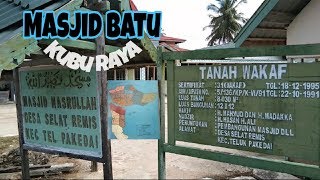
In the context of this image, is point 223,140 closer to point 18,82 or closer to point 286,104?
point 286,104

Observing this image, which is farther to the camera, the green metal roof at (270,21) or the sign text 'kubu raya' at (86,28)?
the green metal roof at (270,21)

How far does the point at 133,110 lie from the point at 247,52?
5.86 ft

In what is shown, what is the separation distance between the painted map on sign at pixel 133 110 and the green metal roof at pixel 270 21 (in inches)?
122

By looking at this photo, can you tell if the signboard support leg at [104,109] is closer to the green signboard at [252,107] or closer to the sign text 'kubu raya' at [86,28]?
the sign text 'kubu raya' at [86,28]

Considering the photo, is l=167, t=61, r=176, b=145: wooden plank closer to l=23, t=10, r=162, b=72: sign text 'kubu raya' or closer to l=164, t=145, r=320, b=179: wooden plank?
l=164, t=145, r=320, b=179: wooden plank

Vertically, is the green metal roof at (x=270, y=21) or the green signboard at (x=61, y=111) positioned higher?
the green metal roof at (x=270, y=21)

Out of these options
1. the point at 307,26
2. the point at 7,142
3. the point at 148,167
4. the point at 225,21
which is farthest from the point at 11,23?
Result: the point at 225,21

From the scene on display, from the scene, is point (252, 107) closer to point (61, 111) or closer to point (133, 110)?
point (133, 110)

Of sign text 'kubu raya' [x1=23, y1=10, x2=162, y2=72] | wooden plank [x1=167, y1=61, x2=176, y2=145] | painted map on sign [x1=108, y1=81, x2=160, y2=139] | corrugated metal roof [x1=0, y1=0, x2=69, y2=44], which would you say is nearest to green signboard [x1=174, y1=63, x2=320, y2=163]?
wooden plank [x1=167, y1=61, x2=176, y2=145]

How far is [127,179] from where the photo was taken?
6.61m

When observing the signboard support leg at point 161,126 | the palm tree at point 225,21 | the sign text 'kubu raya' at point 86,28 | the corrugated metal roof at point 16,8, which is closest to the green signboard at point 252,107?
the signboard support leg at point 161,126

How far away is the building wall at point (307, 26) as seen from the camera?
679 centimetres

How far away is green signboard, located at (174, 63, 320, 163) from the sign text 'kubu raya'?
2.70 ft

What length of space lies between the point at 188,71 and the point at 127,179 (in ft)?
9.63
